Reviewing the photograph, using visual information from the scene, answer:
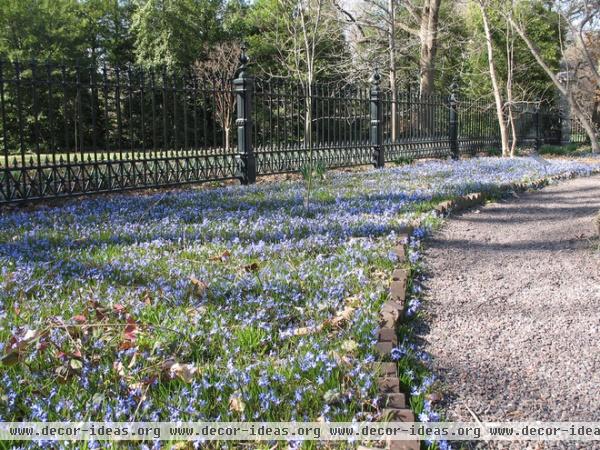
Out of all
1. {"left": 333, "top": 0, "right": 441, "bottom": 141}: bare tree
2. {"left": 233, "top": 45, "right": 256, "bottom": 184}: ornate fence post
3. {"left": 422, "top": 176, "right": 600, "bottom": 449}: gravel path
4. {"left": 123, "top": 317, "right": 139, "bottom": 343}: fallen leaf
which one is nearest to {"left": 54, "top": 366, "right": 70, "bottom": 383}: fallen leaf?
{"left": 123, "top": 317, "right": 139, "bottom": 343}: fallen leaf

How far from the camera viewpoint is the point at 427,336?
3.11m

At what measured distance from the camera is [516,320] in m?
3.36

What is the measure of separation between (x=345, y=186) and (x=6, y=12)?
3283cm

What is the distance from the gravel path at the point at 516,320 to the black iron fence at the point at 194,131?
7.54ft

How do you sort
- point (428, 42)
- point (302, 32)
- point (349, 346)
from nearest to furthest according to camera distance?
point (349, 346) → point (428, 42) → point (302, 32)

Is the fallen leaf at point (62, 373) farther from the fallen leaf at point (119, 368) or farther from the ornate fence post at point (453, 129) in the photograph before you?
the ornate fence post at point (453, 129)

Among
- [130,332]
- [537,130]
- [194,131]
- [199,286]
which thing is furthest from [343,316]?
[537,130]

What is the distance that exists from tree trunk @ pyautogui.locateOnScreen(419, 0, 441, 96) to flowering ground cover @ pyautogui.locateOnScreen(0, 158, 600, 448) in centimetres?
1747

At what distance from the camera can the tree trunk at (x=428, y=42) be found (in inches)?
859

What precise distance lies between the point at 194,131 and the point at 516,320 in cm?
715

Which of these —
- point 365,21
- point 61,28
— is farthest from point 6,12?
point 365,21

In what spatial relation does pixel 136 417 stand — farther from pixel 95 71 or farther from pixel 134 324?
pixel 95 71

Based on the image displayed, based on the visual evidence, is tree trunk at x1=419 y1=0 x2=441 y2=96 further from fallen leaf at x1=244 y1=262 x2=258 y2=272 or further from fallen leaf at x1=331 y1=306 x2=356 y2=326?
fallen leaf at x1=331 y1=306 x2=356 y2=326

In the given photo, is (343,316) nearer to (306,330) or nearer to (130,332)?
(306,330)
